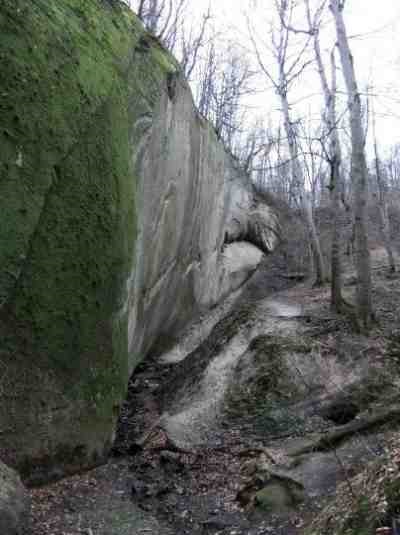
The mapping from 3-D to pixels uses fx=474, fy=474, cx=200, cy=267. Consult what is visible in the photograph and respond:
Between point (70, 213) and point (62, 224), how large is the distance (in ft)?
0.76

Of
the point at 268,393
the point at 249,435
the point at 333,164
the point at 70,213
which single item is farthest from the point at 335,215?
the point at 70,213

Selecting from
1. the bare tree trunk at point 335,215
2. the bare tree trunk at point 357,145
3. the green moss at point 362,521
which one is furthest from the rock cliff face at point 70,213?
the bare tree trunk at point 335,215

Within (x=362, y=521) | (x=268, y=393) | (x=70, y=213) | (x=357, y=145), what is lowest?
(x=268, y=393)

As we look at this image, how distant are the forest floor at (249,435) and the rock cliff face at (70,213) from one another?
0.92 metres

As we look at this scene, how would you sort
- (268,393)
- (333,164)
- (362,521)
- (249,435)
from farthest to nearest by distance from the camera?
(333,164)
(268,393)
(249,435)
(362,521)

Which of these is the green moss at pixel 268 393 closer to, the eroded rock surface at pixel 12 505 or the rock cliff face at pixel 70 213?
the rock cliff face at pixel 70 213

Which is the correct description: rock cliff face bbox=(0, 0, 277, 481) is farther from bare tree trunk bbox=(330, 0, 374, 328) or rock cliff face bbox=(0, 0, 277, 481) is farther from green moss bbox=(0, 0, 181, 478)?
bare tree trunk bbox=(330, 0, 374, 328)

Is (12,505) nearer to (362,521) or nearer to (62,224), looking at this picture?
(362,521)

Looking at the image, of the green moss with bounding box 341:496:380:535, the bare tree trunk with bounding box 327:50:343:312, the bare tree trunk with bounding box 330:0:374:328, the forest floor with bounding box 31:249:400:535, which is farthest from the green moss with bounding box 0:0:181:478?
Result: the bare tree trunk with bounding box 327:50:343:312

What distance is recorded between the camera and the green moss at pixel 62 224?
20.1 feet

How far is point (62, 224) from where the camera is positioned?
6.86 m

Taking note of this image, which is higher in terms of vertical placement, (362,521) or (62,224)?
(62,224)

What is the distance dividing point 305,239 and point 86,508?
22238 mm

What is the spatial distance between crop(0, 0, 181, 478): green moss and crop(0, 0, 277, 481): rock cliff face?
0.02 metres
